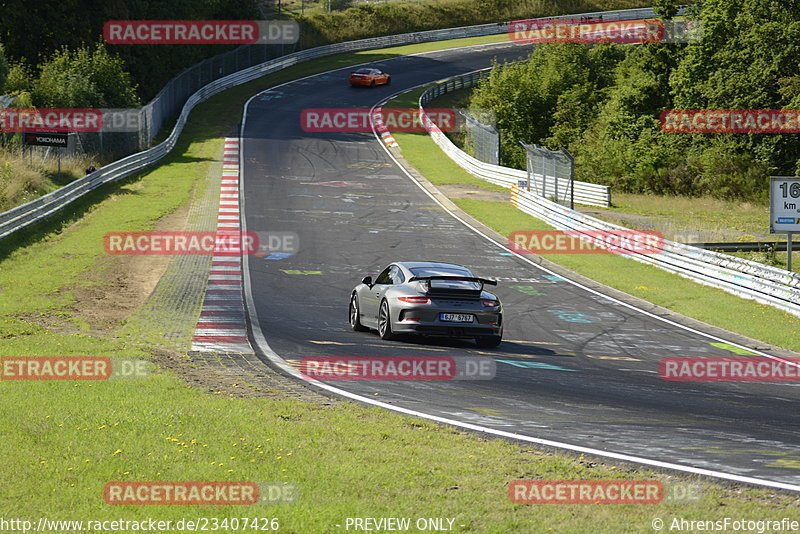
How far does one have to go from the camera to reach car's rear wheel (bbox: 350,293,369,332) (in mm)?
17234

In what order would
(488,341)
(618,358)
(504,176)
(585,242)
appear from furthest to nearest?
(504,176), (585,242), (488,341), (618,358)

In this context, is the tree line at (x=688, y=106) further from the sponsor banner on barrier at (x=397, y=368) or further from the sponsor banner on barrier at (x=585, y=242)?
the sponsor banner on barrier at (x=397, y=368)

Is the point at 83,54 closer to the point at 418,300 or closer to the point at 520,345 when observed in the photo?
the point at 418,300

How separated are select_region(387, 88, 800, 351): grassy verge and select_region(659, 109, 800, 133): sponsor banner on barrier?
6366 millimetres

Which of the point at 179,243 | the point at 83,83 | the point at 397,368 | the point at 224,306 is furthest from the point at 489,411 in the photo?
the point at 83,83

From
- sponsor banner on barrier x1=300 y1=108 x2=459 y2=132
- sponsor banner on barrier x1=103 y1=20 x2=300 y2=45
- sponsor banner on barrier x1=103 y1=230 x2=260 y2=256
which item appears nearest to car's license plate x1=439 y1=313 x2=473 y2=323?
sponsor banner on barrier x1=103 y1=230 x2=260 y2=256

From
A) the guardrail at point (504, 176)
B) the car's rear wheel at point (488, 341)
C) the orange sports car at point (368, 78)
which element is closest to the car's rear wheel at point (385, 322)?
the car's rear wheel at point (488, 341)

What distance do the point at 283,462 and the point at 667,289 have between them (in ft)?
56.4

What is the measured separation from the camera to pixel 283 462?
808 cm

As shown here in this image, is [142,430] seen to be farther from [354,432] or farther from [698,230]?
[698,230]

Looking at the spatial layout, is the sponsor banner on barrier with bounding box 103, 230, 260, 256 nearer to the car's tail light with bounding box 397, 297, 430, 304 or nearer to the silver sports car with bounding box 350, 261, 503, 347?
the silver sports car with bounding box 350, 261, 503, 347

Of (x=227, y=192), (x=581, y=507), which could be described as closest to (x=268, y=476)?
(x=581, y=507)

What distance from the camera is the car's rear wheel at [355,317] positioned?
56.5 feet

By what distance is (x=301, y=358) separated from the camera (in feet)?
45.6
